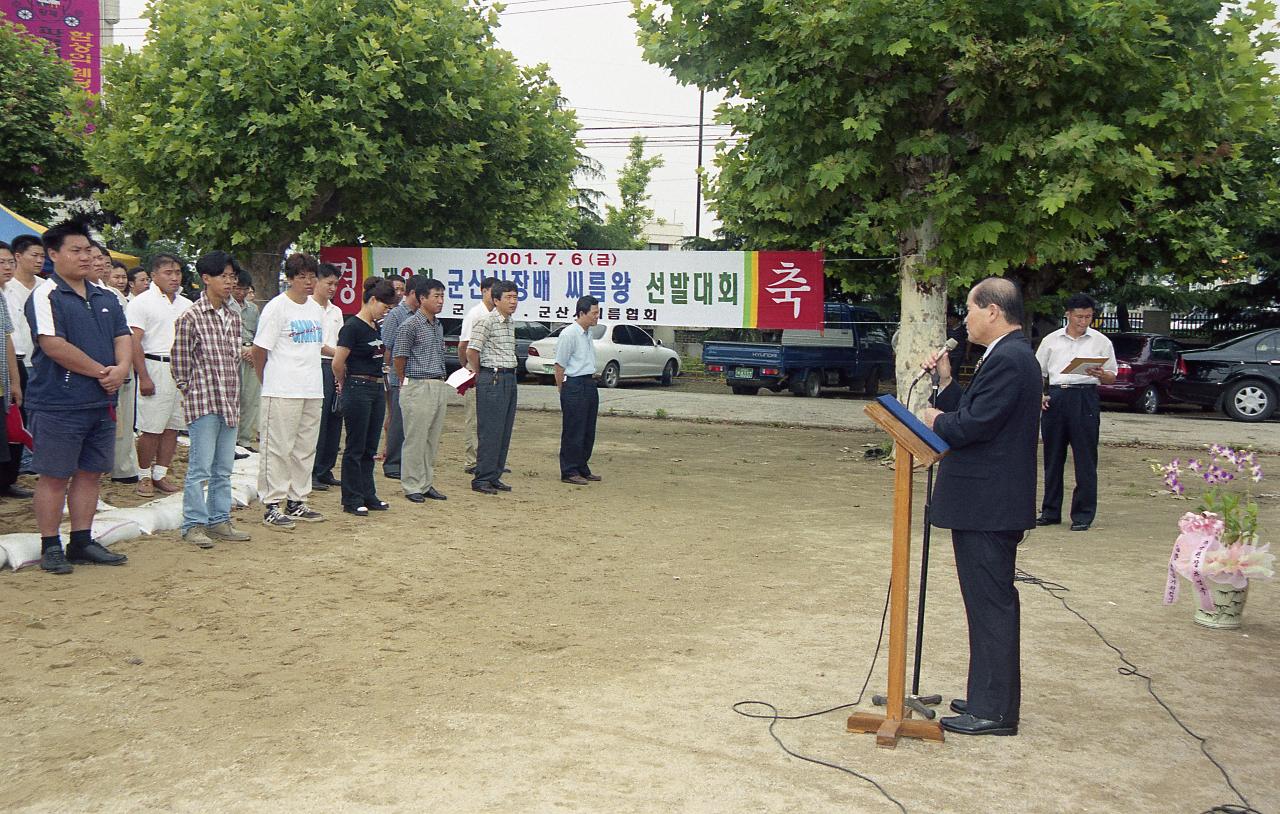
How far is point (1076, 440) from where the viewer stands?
945 centimetres

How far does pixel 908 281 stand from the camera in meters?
12.9

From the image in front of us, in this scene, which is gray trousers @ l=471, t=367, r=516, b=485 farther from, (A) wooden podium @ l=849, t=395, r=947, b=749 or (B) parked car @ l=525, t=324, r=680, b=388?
(B) parked car @ l=525, t=324, r=680, b=388

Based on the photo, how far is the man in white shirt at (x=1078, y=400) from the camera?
9430 millimetres

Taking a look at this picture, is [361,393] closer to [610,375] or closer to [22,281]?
[22,281]

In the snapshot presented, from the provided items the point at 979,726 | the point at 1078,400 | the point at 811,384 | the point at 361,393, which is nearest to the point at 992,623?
the point at 979,726

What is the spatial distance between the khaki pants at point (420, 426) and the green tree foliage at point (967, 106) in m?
4.43

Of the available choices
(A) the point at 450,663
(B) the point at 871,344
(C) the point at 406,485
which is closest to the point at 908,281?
(C) the point at 406,485

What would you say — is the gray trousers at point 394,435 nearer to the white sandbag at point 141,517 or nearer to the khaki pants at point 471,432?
the khaki pants at point 471,432

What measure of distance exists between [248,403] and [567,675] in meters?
7.37

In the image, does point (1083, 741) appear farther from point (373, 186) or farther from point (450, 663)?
point (373, 186)

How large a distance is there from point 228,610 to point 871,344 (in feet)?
65.5

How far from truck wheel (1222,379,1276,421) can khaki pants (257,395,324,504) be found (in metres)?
16.9

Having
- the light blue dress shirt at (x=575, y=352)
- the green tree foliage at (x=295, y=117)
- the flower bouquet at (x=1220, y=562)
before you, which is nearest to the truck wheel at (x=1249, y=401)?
the green tree foliage at (x=295, y=117)

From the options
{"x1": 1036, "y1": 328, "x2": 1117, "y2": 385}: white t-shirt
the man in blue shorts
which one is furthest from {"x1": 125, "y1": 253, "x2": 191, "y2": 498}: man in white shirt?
{"x1": 1036, "y1": 328, "x2": 1117, "y2": 385}: white t-shirt
